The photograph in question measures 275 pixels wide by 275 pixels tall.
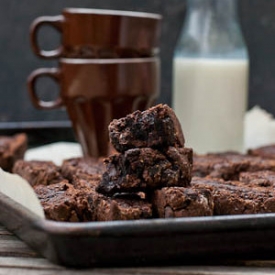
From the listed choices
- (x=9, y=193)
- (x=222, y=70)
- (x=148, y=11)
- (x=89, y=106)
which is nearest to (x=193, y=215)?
(x=9, y=193)

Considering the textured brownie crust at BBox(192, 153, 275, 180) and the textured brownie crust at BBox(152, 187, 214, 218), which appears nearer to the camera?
the textured brownie crust at BBox(152, 187, 214, 218)

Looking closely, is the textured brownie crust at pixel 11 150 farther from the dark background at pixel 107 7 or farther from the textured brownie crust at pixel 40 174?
the dark background at pixel 107 7

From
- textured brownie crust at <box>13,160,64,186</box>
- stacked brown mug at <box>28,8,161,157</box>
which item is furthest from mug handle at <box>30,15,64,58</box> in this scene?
textured brownie crust at <box>13,160,64,186</box>

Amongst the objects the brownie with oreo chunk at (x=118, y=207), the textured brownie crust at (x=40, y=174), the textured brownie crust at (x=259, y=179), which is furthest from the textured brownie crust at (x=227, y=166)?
the brownie with oreo chunk at (x=118, y=207)

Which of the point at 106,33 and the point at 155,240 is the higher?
the point at 106,33

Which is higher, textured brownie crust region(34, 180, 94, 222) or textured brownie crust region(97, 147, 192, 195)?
textured brownie crust region(97, 147, 192, 195)

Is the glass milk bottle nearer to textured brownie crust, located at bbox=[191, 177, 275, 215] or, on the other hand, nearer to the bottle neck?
the bottle neck

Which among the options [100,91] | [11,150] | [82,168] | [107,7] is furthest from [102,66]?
[107,7]

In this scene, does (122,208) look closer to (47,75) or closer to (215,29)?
(47,75)
